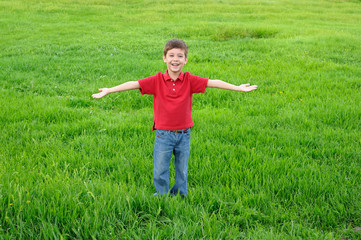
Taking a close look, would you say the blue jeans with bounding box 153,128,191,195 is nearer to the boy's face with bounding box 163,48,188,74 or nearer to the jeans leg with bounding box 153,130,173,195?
the jeans leg with bounding box 153,130,173,195

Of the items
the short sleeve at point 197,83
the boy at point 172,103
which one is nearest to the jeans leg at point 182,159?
the boy at point 172,103

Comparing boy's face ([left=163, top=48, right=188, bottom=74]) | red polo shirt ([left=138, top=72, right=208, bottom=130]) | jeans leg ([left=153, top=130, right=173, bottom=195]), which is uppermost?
boy's face ([left=163, top=48, right=188, bottom=74])

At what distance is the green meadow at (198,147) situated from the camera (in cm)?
275

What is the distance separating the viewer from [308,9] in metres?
27.5

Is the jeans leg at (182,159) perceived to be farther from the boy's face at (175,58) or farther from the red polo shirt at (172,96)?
the boy's face at (175,58)

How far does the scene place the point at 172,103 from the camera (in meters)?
3.23

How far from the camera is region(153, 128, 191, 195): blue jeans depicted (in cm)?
322

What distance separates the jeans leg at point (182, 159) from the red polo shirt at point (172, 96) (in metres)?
0.13

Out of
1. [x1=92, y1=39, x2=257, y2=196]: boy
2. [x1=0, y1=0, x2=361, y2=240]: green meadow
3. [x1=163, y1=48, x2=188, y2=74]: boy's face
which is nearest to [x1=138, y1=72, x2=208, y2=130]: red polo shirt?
[x1=92, y1=39, x2=257, y2=196]: boy

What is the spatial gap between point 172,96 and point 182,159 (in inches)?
24.4

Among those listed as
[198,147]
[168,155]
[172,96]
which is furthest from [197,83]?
[198,147]

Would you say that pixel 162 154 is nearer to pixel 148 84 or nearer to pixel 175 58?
pixel 148 84

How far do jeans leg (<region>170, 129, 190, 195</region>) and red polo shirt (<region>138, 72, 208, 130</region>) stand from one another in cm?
13

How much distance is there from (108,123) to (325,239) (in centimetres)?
379
